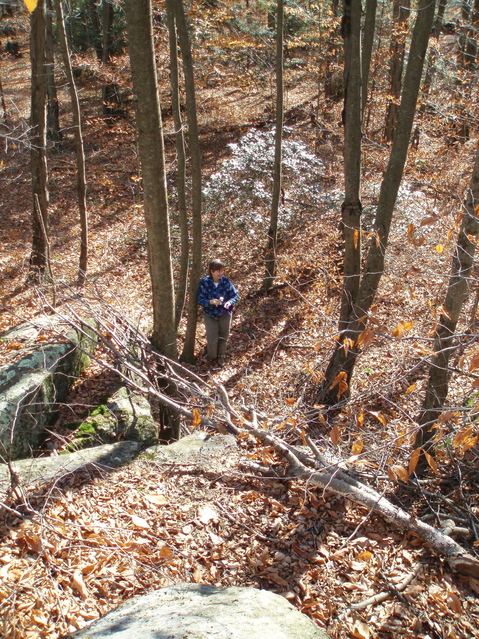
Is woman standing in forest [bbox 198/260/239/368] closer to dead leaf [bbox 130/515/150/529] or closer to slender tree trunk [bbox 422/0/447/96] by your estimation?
dead leaf [bbox 130/515/150/529]

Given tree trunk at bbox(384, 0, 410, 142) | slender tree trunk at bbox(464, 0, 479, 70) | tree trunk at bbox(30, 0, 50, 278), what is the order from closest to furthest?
tree trunk at bbox(30, 0, 50, 278) < slender tree trunk at bbox(464, 0, 479, 70) < tree trunk at bbox(384, 0, 410, 142)

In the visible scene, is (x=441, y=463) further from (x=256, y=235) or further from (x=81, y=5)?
(x=81, y=5)

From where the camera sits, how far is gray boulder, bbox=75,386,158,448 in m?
4.94

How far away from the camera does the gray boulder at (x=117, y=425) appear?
16.2ft

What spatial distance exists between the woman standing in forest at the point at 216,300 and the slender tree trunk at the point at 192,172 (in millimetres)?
463

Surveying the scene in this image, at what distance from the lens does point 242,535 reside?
3775 mm

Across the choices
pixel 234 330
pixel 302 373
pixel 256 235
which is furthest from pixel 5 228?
pixel 302 373

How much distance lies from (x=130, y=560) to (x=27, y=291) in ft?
27.6

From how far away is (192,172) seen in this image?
7879 mm

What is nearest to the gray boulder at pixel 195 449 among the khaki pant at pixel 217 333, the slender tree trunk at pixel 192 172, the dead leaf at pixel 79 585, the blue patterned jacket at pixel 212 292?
the dead leaf at pixel 79 585

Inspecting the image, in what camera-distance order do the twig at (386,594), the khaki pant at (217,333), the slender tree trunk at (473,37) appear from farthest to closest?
the slender tree trunk at (473,37) < the khaki pant at (217,333) < the twig at (386,594)

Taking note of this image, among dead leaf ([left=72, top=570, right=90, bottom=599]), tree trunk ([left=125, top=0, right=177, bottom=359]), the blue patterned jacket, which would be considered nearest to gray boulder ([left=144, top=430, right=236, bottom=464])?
tree trunk ([left=125, top=0, right=177, bottom=359])

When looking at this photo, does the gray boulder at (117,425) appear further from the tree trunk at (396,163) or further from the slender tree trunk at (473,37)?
the slender tree trunk at (473,37)

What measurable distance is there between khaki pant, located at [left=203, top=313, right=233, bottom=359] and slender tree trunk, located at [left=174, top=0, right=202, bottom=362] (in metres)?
0.38
